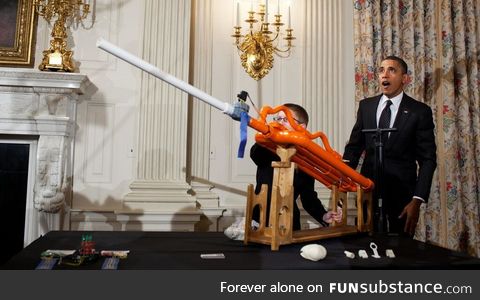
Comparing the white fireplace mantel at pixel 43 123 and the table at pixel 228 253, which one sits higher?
the white fireplace mantel at pixel 43 123

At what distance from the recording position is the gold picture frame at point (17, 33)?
3.34 meters

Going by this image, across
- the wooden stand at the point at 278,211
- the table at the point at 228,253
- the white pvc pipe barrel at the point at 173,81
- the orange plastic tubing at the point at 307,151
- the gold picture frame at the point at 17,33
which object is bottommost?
the table at the point at 228,253

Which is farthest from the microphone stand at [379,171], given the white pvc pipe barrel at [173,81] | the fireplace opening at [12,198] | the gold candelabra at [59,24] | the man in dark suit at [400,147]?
the fireplace opening at [12,198]

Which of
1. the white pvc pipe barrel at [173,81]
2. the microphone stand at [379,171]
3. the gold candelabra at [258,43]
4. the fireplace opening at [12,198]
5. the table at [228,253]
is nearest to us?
the table at [228,253]

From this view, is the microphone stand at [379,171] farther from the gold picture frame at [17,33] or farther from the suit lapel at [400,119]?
the gold picture frame at [17,33]

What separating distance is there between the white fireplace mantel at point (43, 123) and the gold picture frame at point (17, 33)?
0.76 feet

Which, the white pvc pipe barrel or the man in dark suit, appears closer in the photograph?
the white pvc pipe barrel

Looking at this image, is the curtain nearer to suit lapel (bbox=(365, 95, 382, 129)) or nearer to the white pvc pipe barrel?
suit lapel (bbox=(365, 95, 382, 129))

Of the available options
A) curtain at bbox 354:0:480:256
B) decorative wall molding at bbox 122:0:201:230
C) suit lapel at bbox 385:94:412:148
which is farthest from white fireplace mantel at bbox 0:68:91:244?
curtain at bbox 354:0:480:256

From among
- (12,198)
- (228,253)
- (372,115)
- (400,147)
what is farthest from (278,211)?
(12,198)

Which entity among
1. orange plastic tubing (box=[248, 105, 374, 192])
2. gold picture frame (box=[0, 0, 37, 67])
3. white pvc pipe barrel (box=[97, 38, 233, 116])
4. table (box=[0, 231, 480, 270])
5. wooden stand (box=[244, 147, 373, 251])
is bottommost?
table (box=[0, 231, 480, 270])

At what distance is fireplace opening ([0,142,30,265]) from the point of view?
128 inches

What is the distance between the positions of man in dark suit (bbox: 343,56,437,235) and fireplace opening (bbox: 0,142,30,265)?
7.80ft

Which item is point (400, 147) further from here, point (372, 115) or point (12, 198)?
point (12, 198)
